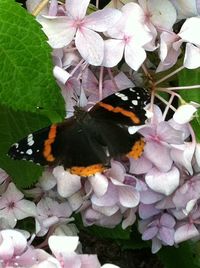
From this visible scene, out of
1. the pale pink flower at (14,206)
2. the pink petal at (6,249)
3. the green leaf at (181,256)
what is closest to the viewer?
the pink petal at (6,249)

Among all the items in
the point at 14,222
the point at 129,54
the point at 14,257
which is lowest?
the point at 14,222

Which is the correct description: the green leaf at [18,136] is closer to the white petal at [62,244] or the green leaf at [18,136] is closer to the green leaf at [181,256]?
the white petal at [62,244]

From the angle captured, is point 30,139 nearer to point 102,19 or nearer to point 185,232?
point 102,19

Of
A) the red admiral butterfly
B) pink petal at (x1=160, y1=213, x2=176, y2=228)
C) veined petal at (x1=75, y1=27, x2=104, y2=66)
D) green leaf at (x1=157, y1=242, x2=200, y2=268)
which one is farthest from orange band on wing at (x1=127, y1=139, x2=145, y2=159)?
green leaf at (x1=157, y1=242, x2=200, y2=268)

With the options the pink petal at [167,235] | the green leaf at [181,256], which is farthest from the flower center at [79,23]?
the green leaf at [181,256]

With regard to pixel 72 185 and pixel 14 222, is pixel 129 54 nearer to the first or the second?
pixel 72 185

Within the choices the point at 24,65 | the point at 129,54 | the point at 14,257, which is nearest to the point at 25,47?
the point at 24,65
